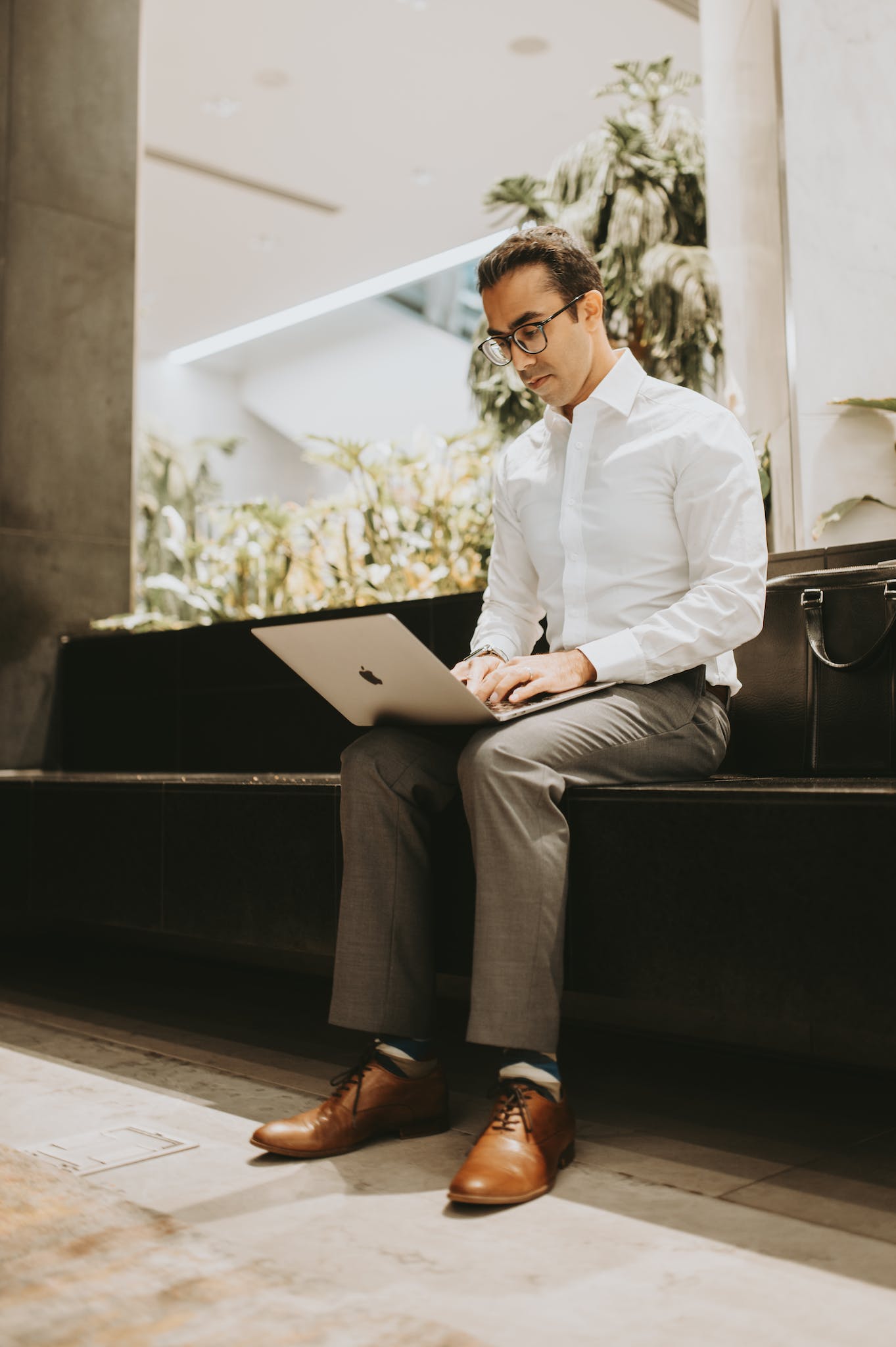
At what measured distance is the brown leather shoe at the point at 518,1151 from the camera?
4.67ft

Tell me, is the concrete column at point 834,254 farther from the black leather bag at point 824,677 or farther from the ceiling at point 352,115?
the ceiling at point 352,115

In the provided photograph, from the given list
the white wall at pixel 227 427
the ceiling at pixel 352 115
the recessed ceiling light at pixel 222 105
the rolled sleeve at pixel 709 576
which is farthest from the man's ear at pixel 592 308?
the white wall at pixel 227 427

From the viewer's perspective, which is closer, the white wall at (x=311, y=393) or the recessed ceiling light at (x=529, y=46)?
the recessed ceiling light at (x=529, y=46)

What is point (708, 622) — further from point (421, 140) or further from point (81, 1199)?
point (421, 140)

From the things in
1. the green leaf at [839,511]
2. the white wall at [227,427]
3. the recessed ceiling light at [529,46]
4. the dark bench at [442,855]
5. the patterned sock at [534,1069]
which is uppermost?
the recessed ceiling light at [529,46]

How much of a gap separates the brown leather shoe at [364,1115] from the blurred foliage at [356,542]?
174 centimetres

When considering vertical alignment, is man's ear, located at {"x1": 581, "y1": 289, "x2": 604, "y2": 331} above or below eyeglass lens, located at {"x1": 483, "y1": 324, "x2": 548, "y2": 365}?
above

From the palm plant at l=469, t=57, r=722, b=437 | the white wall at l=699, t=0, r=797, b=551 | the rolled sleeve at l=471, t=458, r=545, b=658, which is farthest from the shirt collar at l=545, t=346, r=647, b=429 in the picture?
the palm plant at l=469, t=57, r=722, b=437

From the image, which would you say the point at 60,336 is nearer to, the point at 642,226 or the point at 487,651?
the point at 642,226

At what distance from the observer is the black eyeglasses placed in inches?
72.1

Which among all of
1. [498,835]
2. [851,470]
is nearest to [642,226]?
[851,470]

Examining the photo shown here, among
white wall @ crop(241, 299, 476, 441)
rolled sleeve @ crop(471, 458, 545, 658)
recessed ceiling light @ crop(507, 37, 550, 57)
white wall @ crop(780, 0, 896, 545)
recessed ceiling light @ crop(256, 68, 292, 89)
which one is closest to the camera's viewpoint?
rolled sleeve @ crop(471, 458, 545, 658)

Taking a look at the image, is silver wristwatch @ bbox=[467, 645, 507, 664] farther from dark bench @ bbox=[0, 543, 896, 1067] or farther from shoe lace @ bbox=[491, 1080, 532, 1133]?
shoe lace @ bbox=[491, 1080, 532, 1133]

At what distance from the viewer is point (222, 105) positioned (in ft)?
23.4
